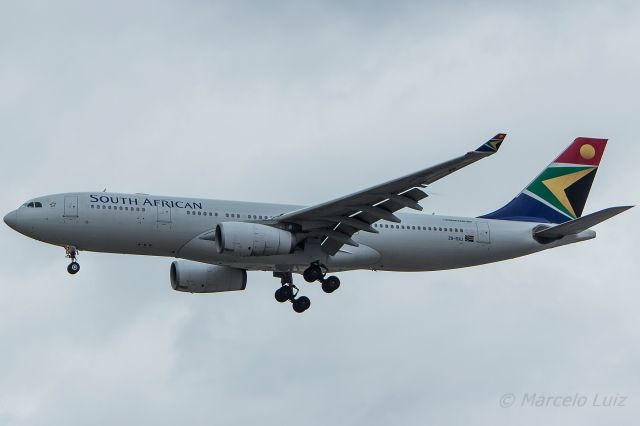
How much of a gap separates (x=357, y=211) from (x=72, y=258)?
994 cm

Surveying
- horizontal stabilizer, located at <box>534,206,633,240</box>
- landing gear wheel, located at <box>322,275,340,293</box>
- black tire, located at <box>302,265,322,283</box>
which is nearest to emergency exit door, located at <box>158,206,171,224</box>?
black tire, located at <box>302,265,322,283</box>

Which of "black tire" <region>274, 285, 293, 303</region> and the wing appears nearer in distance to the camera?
the wing

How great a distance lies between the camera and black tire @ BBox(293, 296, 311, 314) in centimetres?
4684

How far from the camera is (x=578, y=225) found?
45344 millimetres

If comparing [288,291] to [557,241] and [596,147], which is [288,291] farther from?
[596,147]

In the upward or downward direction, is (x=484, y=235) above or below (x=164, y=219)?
below

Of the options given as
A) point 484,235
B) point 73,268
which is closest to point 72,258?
point 73,268

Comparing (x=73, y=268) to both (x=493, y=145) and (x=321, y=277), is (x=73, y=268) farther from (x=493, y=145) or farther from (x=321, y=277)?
(x=493, y=145)

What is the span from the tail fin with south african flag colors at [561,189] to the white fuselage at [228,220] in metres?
1.42

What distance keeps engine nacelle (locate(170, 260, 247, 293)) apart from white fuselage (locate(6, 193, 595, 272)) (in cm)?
160

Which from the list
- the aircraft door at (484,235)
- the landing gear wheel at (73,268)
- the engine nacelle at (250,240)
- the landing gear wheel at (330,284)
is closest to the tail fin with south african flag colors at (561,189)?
the aircraft door at (484,235)

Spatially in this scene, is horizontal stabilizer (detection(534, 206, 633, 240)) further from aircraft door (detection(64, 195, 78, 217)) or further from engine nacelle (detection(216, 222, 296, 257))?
aircraft door (detection(64, 195, 78, 217))

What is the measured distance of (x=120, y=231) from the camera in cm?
4250

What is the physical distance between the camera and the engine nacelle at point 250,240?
4197cm
